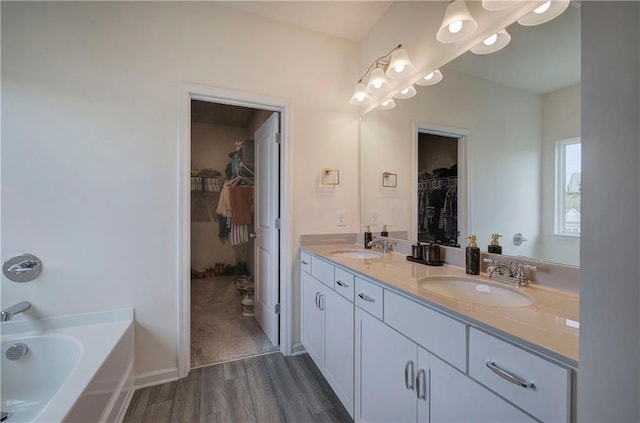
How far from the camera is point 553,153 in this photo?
1.16 m

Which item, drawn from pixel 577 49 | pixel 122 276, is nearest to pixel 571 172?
pixel 577 49

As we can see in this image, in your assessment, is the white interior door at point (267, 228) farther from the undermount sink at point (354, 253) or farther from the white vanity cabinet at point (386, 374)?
the white vanity cabinet at point (386, 374)

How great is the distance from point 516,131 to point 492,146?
125 mm

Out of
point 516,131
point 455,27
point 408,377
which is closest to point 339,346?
point 408,377

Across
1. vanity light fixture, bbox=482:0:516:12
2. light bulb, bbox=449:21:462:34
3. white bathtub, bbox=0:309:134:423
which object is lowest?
white bathtub, bbox=0:309:134:423

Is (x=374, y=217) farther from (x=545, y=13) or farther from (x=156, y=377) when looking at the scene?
(x=156, y=377)

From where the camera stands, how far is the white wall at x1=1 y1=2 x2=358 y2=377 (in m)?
1.60

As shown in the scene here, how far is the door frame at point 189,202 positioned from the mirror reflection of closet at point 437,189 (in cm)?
102

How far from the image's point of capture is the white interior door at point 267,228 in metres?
2.29

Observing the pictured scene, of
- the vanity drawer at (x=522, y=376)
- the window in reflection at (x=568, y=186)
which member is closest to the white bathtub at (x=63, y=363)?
the vanity drawer at (x=522, y=376)

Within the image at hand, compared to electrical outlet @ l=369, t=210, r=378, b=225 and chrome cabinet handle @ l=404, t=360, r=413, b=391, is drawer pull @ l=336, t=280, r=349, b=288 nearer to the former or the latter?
chrome cabinet handle @ l=404, t=360, r=413, b=391

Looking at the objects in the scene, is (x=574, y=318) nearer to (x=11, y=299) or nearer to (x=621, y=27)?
(x=621, y=27)

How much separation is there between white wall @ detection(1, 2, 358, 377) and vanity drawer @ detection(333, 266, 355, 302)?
1.16m

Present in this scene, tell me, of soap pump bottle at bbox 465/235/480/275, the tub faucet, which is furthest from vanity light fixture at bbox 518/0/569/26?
the tub faucet
